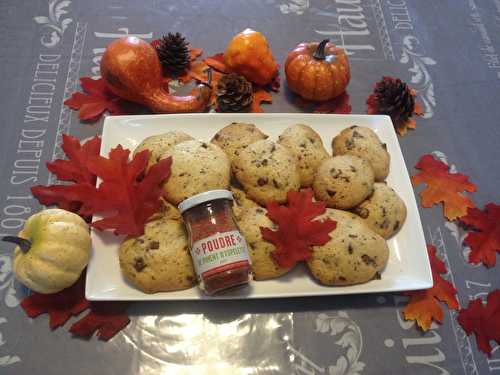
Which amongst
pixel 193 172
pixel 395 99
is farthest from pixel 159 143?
pixel 395 99

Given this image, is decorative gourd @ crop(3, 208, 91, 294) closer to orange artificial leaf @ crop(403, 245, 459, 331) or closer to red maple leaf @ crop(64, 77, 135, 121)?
red maple leaf @ crop(64, 77, 135, 121)

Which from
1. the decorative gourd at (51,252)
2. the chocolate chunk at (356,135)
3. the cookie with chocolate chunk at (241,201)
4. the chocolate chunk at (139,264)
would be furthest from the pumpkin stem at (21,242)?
the chocolate chunk at (356,135)

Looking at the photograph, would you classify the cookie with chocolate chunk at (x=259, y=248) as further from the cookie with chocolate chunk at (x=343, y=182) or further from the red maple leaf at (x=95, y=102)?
the red maple leaf at (x=95, y=102)

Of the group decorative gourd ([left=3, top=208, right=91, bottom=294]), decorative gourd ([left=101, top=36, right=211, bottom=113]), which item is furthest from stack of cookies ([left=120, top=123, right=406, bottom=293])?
decorative gourd ([left=101, top=36, right=211, bottom=113])

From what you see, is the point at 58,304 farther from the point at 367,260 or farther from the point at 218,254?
the point at 367,260

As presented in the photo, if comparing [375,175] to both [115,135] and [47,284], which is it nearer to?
[115,135]
